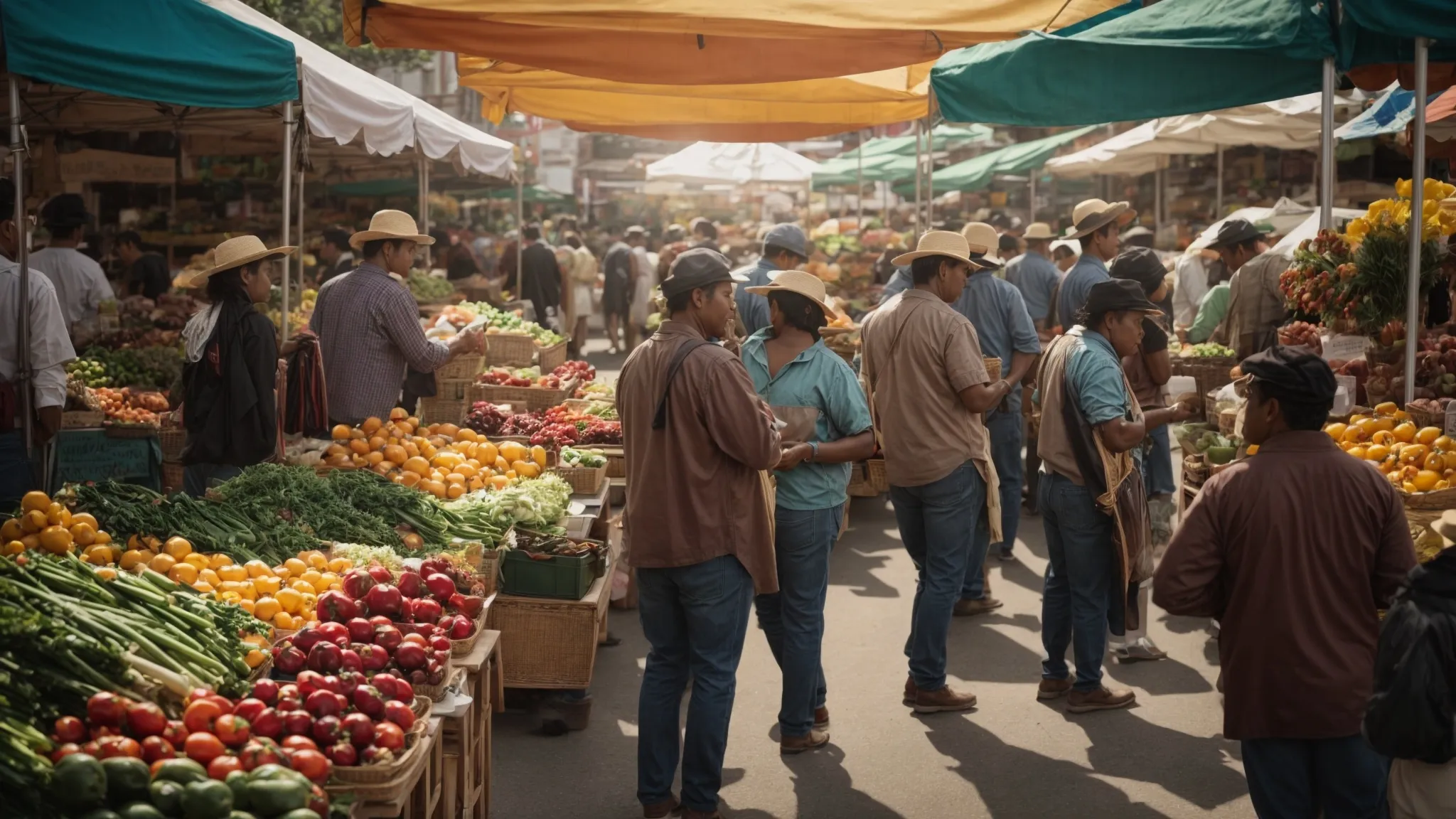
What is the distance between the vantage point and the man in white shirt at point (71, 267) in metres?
10.1

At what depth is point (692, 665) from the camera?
547 cm

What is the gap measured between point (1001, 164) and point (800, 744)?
17470mm

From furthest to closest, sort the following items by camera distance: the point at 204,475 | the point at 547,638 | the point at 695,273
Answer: the point at 204,475
the point at 547,638
the point at 695,273

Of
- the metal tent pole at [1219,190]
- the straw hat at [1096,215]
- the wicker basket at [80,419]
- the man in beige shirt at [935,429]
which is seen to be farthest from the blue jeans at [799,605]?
the metal tent pole at [1219,190]

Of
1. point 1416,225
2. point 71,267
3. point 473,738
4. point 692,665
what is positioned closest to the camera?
point 473,738

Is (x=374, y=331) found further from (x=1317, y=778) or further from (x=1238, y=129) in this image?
(x=1238, y=129)

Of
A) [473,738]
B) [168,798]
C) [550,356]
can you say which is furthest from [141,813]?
[550,356]

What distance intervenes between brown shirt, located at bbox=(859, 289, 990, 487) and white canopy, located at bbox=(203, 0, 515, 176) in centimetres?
400

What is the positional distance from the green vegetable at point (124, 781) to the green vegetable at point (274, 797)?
261 millimetres

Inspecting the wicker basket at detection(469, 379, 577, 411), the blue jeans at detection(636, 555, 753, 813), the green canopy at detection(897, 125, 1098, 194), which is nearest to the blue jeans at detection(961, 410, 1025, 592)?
the wicker basket at detection(469, 379, 577, 411)

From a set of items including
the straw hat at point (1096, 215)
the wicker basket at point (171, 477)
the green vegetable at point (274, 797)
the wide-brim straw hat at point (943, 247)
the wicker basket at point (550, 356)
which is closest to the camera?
the green vegetable at point (274, 797)

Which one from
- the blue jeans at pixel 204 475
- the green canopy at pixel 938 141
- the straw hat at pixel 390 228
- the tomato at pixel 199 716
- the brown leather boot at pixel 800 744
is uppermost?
the green canopy at pixel 938 141

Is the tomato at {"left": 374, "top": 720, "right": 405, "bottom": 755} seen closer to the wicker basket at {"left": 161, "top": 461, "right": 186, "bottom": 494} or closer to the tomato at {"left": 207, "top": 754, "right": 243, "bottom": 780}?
the tomato at {"left": 207, "top": 754, "right": 243, "bottom": 780}

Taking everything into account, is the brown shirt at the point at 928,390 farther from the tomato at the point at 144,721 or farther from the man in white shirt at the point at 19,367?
the man in white shirt at the point at 19,367
